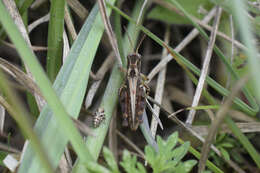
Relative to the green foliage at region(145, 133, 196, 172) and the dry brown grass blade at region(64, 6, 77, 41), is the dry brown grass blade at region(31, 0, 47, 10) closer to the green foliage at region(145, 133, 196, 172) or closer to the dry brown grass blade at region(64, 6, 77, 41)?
the dry brown grass blade at region(64, 6, 77, 41)

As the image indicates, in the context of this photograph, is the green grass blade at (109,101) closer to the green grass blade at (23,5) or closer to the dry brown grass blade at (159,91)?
the dry brown grass blade at (159,91)

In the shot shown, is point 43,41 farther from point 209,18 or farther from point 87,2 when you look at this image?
point 209,18

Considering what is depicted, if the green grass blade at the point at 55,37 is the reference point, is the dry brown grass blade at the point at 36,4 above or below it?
above

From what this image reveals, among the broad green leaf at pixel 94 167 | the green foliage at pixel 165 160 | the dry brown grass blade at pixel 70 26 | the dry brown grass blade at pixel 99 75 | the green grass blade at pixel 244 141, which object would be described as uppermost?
the dry brown grass blade at pixel 70 26

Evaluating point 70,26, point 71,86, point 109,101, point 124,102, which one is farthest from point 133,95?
point 70,26

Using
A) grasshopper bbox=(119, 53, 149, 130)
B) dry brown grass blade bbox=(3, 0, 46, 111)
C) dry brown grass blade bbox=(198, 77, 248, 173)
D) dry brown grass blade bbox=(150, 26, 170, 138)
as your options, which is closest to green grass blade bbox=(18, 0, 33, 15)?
dry brown grass blade bbox=(3, 0, 46, 111)

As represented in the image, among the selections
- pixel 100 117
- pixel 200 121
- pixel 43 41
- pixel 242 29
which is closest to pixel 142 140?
pixel 200 121

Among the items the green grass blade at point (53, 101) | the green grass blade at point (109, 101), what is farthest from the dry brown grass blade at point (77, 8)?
the green grass blade at point (53, 101)

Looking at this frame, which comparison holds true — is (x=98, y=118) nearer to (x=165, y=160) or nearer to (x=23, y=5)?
(x=165, y=160)

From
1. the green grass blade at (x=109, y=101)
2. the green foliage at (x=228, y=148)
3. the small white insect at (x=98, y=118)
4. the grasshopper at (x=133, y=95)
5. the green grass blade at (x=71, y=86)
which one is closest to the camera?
the green grass blade at (x=71, y=86)
